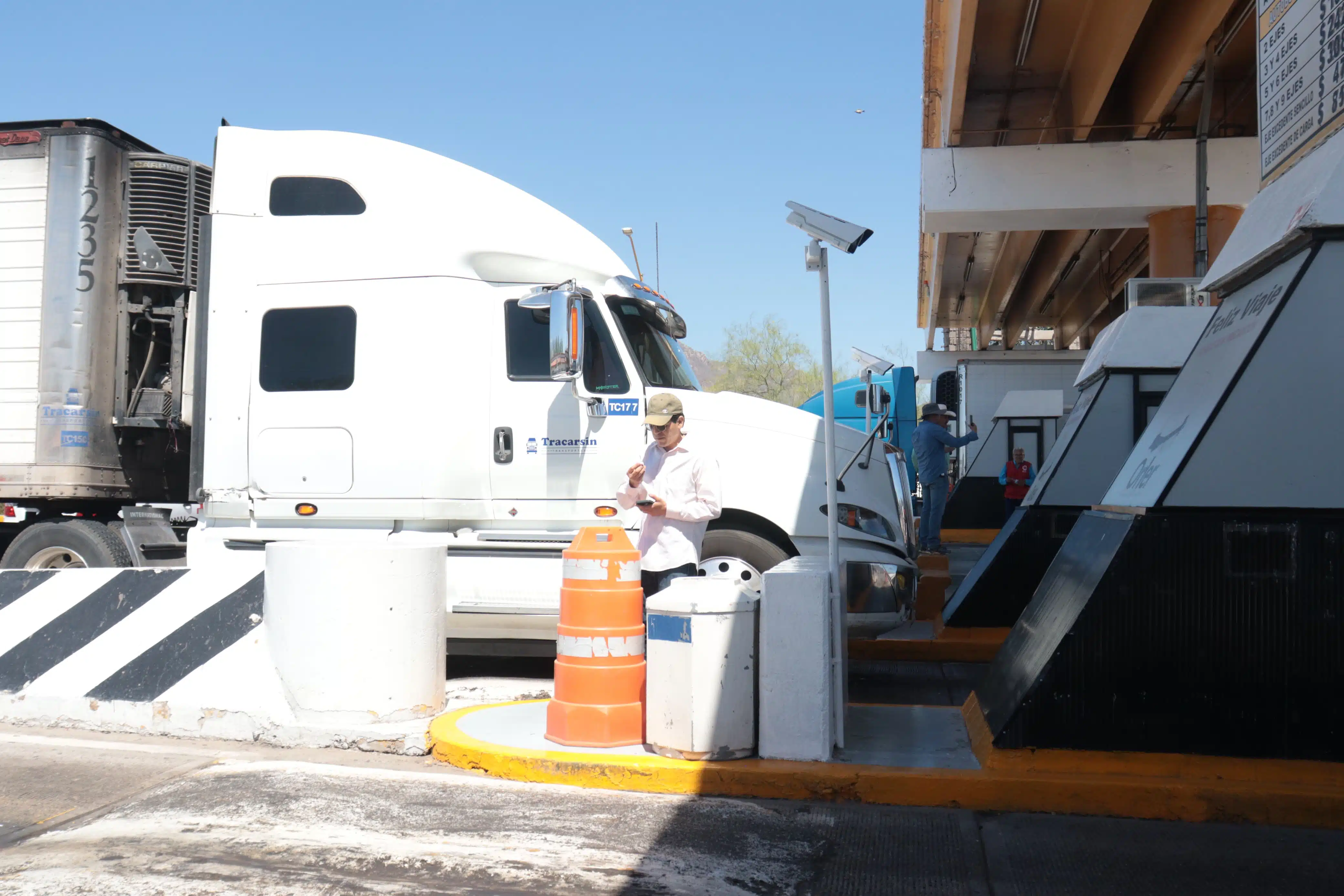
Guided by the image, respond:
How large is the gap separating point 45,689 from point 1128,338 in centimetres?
836

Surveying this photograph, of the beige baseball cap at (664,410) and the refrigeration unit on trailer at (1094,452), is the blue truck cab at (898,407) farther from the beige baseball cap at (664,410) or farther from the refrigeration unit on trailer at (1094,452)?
the beige baseball cap at (664,410)

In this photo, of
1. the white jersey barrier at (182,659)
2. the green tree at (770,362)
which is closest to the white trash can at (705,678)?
the white jersey barrier at (182,659)

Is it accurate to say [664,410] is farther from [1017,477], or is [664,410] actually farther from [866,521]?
[1017,477]

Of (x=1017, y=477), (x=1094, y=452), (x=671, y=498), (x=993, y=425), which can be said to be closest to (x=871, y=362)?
(x=1094, y=452)

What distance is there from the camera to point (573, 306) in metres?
6.86

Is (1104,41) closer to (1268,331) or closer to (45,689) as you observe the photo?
(1268,331)

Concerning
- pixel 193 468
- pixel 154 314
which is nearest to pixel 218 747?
pixel 193 468

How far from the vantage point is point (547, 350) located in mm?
7355

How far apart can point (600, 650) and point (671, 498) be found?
99 cm

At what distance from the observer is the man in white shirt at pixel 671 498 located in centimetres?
576

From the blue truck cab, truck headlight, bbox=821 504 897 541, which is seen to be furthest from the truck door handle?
the blue truck cab

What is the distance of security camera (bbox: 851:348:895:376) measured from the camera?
10.3m

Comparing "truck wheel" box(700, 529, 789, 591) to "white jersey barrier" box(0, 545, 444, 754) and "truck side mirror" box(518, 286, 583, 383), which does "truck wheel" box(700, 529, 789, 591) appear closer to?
"truck side mirror" box(518, 286, 583, 383)

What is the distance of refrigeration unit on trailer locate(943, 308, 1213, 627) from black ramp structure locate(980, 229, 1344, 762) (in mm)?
3817
